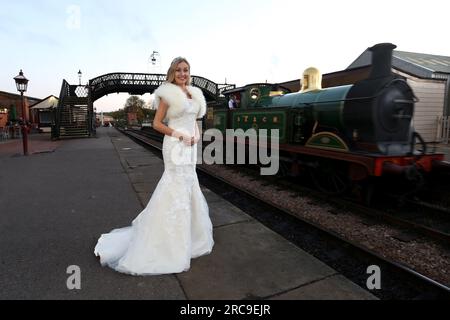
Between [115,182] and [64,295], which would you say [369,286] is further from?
[115,182]

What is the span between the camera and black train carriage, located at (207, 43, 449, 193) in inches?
201

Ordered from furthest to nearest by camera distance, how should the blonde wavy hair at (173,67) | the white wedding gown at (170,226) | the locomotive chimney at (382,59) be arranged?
1. the locomotive chimney at (382,59)
2. the blonde wavy hair at (173,67)
3. the white wedding gown at (170,226)

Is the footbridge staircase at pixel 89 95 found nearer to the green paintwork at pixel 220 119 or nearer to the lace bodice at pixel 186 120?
the green paintwork at pixel 220 119

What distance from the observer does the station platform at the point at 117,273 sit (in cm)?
255

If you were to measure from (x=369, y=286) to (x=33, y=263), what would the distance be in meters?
3.44

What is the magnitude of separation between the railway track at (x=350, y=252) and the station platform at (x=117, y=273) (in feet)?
1.58

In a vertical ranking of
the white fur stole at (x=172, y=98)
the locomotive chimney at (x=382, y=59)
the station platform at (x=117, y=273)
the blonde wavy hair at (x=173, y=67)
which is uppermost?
the locomotive chimney at (x=382, y=59)

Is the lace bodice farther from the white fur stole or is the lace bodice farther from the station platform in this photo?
the station platform

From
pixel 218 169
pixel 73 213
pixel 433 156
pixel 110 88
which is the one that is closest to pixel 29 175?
pixel 73 213

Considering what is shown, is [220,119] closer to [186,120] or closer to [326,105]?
[326,105]

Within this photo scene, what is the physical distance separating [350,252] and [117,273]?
106 inches

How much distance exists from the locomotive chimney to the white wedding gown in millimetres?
3821

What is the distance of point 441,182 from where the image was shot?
19.6 feet

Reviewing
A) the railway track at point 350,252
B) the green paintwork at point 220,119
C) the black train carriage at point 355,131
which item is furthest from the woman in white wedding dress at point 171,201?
the green paintwork at point 220,119
